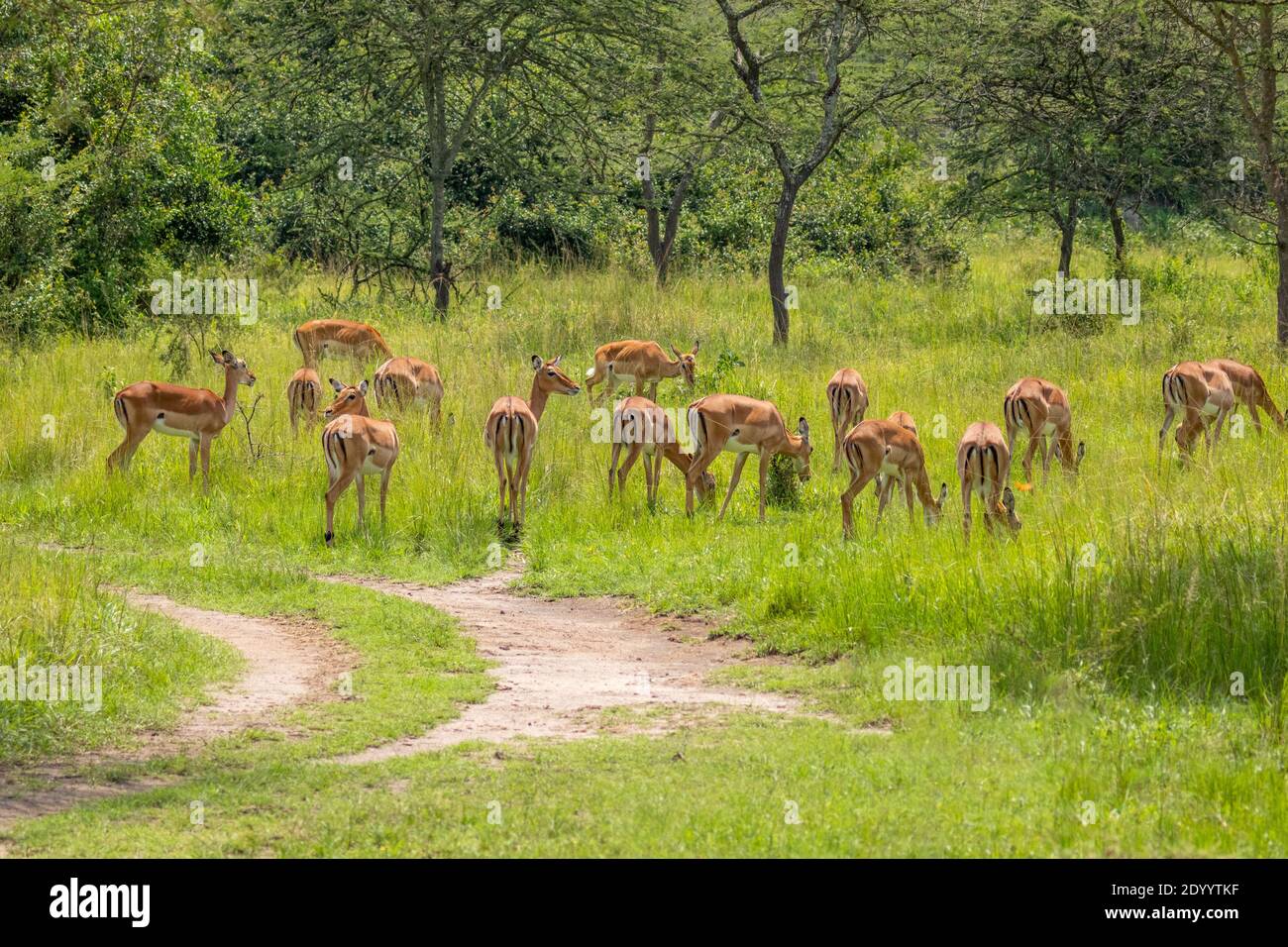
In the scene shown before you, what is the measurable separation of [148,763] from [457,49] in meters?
17.1

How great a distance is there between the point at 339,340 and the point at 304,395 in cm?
292

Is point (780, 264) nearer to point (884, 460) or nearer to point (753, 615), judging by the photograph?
point (884, 460)

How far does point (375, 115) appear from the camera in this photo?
23.6 meters

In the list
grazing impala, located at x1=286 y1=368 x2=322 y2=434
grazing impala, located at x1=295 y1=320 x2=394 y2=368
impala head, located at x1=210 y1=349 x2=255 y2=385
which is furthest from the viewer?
grazing impala, located at x1=295 y1=320 x2=394 y2=368

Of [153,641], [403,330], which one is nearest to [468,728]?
[153,641]

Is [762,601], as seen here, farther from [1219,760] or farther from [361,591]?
[1219,760]

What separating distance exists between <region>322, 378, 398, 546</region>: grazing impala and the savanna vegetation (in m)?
0.36

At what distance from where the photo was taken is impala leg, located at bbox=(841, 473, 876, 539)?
40.1 feet

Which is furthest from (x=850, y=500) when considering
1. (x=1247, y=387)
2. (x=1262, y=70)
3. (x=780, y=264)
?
(x=780, y=264)

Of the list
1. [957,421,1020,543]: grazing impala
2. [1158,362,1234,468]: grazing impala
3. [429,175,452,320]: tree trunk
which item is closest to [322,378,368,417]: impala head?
[957,421,1020,543]: grazing impala

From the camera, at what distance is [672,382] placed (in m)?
19.8

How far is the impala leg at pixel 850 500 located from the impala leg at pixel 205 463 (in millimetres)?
6122

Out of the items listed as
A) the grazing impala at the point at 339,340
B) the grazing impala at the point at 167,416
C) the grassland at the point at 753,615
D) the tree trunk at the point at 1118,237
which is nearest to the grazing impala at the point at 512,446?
the grassland at the point at 753,615

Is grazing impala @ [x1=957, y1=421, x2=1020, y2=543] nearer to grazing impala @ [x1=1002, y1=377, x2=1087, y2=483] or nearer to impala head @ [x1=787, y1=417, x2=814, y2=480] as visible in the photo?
grazing impala @ [x1=1002, y1=377, x2=1087, y2=483]
